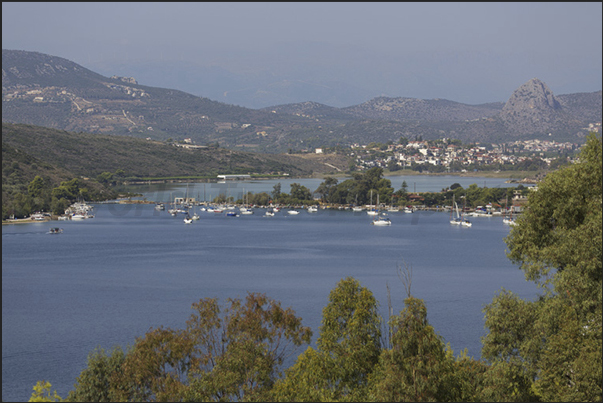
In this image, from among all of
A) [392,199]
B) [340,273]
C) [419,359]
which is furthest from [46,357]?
[392,199]

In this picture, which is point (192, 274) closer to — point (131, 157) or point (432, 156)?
point (131, 157)

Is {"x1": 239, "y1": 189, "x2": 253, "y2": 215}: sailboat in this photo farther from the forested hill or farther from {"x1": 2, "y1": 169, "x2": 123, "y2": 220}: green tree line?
the forested hill

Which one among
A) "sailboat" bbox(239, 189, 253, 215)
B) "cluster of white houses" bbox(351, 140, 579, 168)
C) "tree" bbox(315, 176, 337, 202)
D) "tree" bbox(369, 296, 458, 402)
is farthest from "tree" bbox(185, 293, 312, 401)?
"cluster of white houses" bbox(351, 140, 579, 168)

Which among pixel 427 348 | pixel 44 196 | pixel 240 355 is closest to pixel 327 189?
pixel 44 196

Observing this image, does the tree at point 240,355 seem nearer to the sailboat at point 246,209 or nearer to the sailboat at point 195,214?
the sailboat at point 195,214

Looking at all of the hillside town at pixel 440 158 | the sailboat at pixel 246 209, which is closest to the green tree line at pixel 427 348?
the sailboat at pixel 246 209

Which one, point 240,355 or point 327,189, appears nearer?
point 240,355
